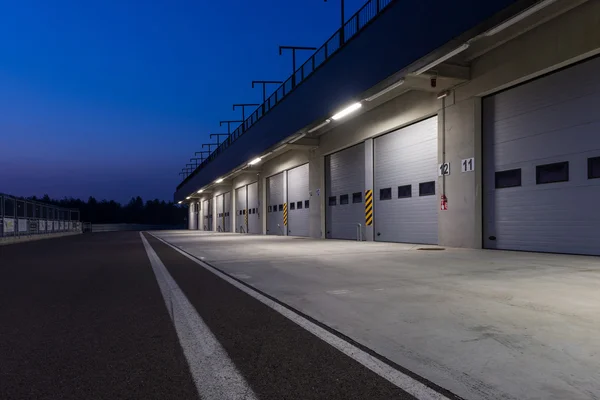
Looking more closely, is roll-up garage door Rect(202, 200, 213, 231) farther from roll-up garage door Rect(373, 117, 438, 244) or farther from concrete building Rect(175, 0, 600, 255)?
roll-up garage door Rect(373, 117, 438, 244)

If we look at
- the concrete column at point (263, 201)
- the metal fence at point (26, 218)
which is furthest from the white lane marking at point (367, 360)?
the concrete column at point (263, 201)

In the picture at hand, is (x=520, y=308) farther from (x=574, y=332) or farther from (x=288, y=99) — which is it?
(x=288, y=99)

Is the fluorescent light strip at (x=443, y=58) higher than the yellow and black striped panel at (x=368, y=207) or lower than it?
higher

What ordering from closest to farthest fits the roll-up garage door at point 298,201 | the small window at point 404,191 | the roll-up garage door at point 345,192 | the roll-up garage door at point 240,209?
the small window at point 404,191 < the roll-up garage door at point 345,192 < the roll-up garage door at point 298,201 < the roll-up garage door at point 240,209

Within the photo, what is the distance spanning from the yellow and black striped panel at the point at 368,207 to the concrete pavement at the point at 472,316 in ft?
31.9

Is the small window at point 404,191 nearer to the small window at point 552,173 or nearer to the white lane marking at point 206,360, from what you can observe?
the small window at point 552,173

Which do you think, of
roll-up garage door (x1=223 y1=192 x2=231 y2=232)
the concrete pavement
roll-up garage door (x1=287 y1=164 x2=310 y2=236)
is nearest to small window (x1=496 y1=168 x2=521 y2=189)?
the concrete pavement

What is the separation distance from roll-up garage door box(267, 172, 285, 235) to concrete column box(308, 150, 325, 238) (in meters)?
6.08

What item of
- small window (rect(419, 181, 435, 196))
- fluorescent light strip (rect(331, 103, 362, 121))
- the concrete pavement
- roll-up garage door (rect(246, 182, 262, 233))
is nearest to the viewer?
the concrete pavement

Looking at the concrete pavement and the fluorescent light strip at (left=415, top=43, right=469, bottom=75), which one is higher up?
the fluorescent light strip at (left=415, top=43, right=469, bottom=75)

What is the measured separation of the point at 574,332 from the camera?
13.2 ft

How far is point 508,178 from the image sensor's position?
1260cm

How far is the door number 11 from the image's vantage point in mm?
13258

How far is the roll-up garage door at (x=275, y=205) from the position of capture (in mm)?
31734
